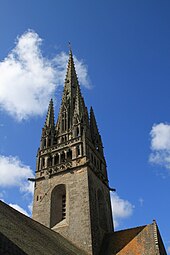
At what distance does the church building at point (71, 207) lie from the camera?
15.2 metres

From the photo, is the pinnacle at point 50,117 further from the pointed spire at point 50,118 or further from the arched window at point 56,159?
the arched window at point 56,159

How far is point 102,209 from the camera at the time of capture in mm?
23438

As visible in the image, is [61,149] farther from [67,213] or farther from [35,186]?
[67,213]

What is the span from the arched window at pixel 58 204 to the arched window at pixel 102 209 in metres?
3.08

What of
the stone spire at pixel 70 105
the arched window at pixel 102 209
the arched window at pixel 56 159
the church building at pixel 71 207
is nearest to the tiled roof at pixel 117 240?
the church building at pixel 71 207

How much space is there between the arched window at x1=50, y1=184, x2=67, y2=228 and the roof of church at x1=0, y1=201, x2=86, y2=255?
3.47 meters

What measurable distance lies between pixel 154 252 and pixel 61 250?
621 centimetres

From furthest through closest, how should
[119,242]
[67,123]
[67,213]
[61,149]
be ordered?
[67,123] → [61,149] → [67,213] → [119,242]

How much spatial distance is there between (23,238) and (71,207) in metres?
8.34

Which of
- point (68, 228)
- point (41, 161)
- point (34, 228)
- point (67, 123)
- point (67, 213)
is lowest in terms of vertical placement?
point (34, 228)

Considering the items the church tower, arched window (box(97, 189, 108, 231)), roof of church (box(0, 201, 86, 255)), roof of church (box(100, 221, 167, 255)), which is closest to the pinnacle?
the church tower

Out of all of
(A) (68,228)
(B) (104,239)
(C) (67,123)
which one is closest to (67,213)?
(A) (68,228)

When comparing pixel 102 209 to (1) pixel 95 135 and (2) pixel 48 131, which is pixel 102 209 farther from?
(2) pixel 48 131

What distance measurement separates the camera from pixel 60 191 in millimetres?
23016
